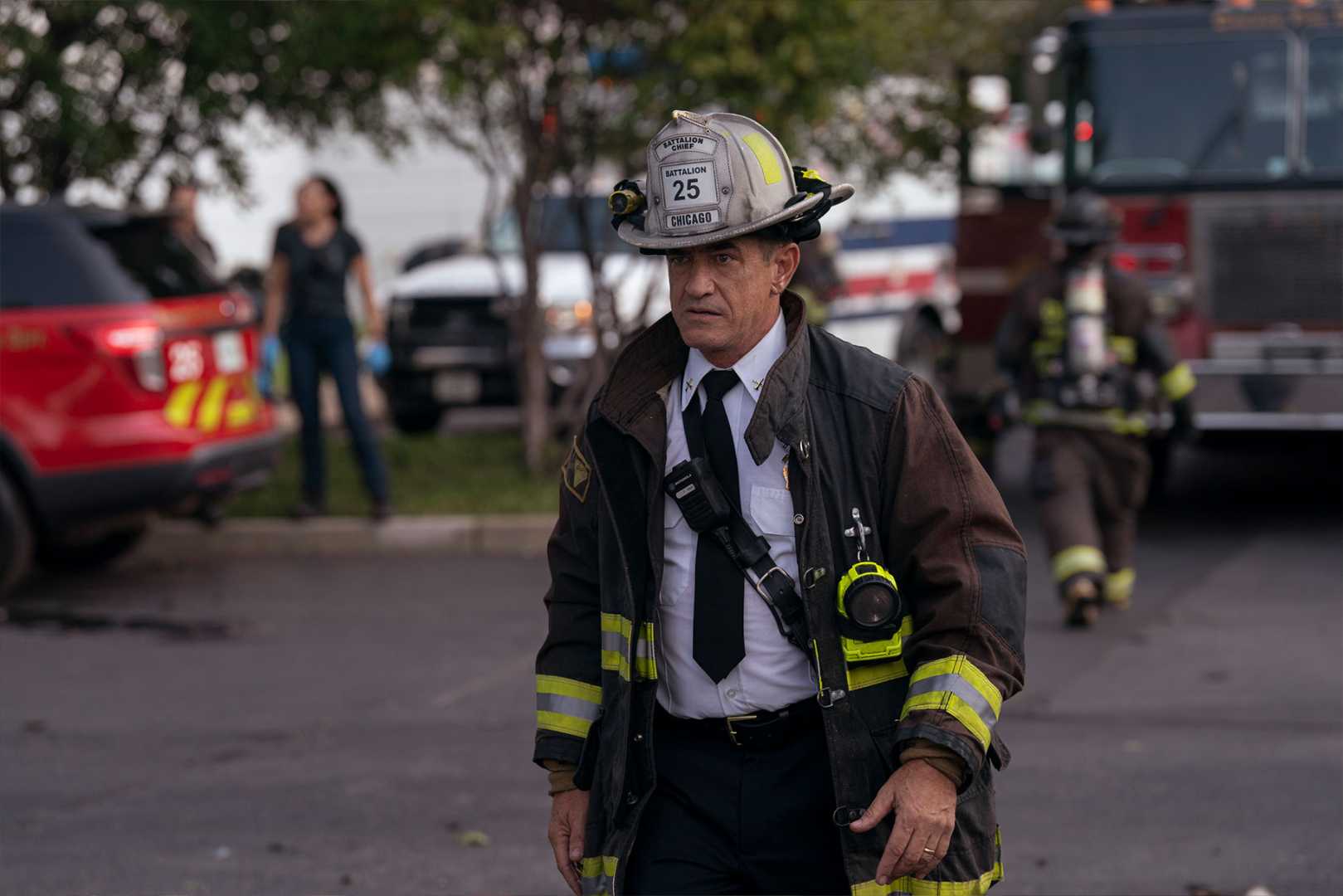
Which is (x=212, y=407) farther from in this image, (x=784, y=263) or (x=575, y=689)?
(x=784, y=263)

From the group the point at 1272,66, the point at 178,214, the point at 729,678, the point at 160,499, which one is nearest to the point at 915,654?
the point at 729,678

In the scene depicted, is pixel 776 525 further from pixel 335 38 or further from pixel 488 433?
pixel 488 433

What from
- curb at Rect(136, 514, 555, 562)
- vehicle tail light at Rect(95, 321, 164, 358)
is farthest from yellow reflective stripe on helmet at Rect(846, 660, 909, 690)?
curb at Rect(136, 514, 555, 562)

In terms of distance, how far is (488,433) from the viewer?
15.5 metres

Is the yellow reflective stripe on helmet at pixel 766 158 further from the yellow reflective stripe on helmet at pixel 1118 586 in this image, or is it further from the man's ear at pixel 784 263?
the yellow reflective stripe on helmet at pixel 1118 586

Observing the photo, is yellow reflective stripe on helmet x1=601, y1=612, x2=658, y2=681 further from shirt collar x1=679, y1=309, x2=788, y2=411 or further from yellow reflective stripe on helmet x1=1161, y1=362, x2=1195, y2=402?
yellow reflective stripe on helmet x1=1161, y1=362, x2=1195, y2=402

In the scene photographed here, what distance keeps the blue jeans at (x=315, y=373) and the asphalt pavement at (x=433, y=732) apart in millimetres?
705

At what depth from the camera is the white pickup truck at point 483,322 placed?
14.3m

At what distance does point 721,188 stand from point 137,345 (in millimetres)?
6650

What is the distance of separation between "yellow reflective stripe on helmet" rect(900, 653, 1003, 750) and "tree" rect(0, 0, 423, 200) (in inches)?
352

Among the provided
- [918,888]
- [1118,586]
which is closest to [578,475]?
[918,888]

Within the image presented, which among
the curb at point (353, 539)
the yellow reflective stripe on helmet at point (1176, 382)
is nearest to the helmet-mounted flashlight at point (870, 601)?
the yellow reflective stripe on helmet at point (1176, 382)

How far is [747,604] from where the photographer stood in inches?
116

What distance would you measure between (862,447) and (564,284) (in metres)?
11.7
